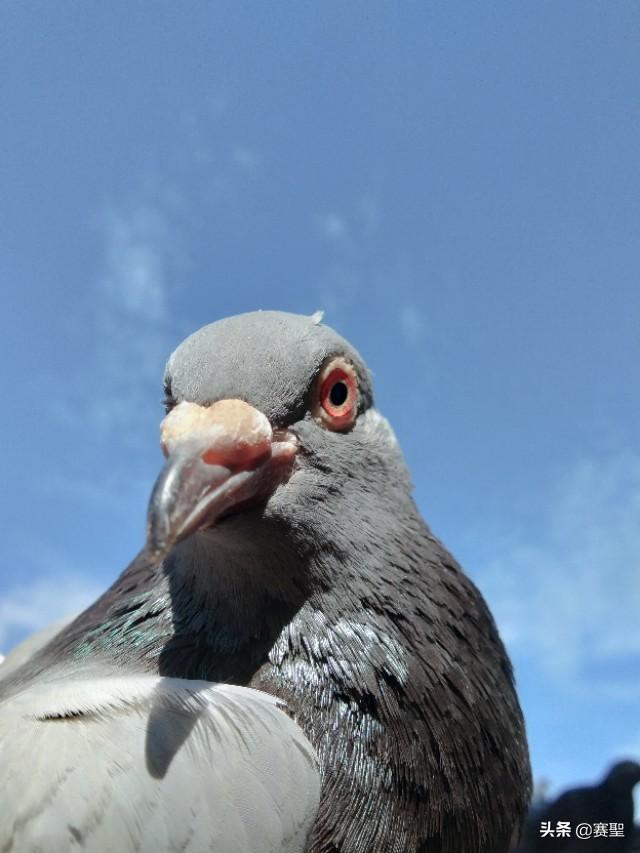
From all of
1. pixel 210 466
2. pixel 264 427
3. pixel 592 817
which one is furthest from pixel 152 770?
pixel 592 817

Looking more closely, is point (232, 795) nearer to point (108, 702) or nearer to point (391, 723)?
point (108, 702)

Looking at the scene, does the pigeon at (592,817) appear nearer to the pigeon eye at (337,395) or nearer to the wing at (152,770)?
the wing at (152,770)

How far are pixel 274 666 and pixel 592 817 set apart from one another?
351 inches

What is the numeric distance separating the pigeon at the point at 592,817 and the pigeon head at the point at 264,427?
7.93 m

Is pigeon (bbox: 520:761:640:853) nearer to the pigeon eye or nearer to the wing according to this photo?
the wing

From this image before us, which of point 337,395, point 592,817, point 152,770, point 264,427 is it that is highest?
point 592,817

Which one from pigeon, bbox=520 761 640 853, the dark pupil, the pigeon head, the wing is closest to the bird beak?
the pigeon head

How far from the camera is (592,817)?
10078mm

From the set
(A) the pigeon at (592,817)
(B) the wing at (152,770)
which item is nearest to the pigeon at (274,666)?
(B) the wing at (152,770)

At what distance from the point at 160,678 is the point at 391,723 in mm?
1089

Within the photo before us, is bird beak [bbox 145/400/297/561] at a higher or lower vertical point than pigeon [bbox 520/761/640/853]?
lower

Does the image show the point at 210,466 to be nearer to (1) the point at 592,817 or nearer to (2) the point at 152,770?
(2) the point at 152,770

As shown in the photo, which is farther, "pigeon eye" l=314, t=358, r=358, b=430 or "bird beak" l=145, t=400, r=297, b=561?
"pigeon eye" l=314, t=358, r=358, b=430

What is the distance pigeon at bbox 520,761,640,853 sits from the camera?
376 inches
